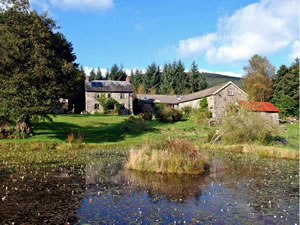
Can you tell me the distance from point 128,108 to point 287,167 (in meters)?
45.6

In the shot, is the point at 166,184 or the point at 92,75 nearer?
the point at 166,184

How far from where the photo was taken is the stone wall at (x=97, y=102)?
2336 inches

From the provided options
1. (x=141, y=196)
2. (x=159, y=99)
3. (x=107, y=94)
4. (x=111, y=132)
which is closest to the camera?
(x=141, y=196)

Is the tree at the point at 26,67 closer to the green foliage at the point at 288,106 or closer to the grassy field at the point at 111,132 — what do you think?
the grassy field at the point at 111,132

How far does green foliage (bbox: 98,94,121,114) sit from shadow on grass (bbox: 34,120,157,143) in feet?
56.8

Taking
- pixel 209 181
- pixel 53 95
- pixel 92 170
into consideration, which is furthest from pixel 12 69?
pixel 209 181

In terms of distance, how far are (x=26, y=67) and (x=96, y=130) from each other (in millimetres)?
12276

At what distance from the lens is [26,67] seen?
27.8 metres

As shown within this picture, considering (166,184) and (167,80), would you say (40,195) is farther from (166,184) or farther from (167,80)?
(167,80)

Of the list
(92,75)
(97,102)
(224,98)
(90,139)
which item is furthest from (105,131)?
(92,75)

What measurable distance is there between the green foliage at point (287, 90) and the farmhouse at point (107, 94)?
35.3 metres

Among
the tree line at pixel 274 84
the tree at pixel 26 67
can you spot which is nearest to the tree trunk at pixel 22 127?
the tree at pixel 26 67

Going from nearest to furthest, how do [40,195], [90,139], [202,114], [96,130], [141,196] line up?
1. [40,195]
2. [141,196]
3. [90,139]
4. [96,130]
5. [202,114]

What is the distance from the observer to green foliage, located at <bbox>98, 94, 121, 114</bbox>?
193 feet
